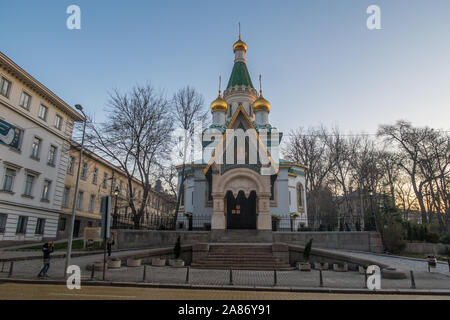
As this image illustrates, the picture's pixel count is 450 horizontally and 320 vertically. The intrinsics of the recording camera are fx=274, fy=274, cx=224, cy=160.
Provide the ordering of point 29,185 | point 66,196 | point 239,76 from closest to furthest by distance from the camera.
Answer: point 29,185 → point 66,196 → point 239,76

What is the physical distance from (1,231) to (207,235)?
49.5 feet

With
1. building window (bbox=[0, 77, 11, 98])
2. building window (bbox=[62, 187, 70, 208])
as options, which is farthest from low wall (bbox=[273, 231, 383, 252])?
building window (bbox=[0, 77, 11, 98])

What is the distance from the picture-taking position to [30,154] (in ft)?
75.3

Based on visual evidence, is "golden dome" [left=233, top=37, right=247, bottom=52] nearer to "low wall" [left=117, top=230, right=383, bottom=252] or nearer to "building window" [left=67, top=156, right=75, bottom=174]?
"building window" [left=67, top=156, right=75, bottom=174]

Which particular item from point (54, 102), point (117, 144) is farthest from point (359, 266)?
point (54, 102)

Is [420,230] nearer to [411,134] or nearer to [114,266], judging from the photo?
[411,134]

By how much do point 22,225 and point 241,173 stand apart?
18.2 m

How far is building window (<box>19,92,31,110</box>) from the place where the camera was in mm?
22109

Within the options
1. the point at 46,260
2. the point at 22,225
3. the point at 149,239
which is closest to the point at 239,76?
the point at 149,239

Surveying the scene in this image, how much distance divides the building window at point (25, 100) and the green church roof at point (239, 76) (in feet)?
69.8

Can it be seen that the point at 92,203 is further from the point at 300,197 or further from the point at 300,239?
the point at 300,239

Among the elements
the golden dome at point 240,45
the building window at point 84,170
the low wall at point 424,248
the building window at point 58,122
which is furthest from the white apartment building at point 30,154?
the low wall at point 424,248

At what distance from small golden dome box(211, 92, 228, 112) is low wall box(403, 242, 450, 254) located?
74.2ft

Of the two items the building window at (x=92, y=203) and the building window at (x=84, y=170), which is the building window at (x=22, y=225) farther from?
the building window at (x=92, y=203)
